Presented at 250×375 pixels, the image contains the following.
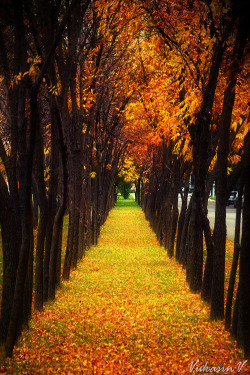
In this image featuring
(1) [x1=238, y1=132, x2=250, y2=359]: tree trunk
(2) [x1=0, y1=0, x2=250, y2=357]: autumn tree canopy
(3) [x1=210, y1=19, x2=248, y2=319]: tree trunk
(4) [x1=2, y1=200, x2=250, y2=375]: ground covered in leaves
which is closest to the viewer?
(4) [x1=2, y1=200, x2=250, y2=375]: ground covered in leaves

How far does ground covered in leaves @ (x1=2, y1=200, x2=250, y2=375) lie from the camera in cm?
612

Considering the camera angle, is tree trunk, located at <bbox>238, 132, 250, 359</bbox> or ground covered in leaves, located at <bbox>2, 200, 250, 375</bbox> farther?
tree trunk, located at <bbox>238, 132, 250, 359</bbox>

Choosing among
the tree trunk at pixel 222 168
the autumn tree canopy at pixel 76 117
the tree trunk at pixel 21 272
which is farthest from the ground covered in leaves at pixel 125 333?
the tree trunk at pixel 222 168

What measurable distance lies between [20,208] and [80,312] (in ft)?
9.74

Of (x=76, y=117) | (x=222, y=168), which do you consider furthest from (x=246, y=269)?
(x=76, y=117)

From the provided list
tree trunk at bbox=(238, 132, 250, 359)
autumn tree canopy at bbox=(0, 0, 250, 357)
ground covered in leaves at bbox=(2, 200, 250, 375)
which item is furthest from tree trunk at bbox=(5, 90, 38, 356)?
tree trunk at bbox=(238, 132, 250, 359)

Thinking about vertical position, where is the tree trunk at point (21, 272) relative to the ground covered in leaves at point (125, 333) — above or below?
above

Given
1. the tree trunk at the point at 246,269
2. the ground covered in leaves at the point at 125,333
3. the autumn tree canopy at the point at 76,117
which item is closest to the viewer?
the ground covered in leaves at the point at 125,333

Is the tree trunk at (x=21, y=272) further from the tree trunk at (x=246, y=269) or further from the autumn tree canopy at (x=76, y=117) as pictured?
the tree trunk at (x=246, y=269)

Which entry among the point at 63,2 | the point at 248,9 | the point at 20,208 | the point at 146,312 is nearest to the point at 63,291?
the point at 146,312

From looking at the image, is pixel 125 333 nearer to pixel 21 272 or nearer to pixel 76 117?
pixel 21 272

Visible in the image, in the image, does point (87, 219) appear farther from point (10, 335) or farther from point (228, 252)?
point (10, 335)

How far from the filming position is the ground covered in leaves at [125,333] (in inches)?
241

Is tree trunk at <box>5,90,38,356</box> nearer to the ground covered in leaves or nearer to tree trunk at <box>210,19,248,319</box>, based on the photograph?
the ground covered in leaves
